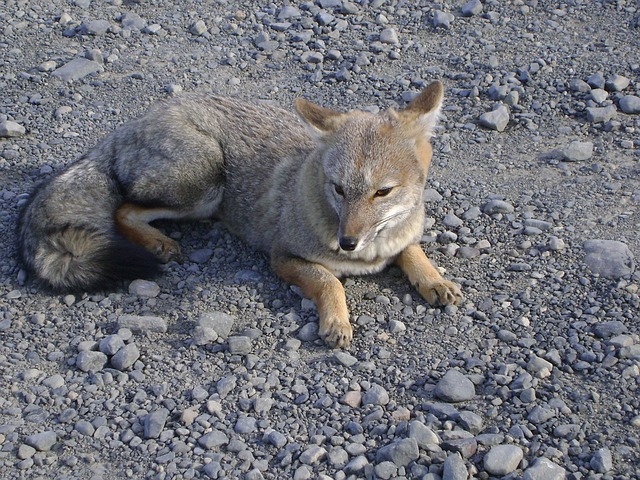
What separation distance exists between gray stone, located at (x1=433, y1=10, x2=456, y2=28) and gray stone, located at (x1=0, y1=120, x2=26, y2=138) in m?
4.66

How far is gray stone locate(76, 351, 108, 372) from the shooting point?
17.0 feet

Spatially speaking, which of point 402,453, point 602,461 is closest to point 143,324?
point 402,453

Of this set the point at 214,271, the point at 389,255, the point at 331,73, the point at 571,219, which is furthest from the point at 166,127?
the point at 571,219

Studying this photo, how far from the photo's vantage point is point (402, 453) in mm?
4355

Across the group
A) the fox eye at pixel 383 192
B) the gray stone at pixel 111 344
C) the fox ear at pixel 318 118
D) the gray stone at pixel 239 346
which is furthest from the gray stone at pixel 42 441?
the fox ear at pixel 318 118

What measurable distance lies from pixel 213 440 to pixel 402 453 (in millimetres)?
1021

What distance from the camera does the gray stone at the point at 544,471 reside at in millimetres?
4145

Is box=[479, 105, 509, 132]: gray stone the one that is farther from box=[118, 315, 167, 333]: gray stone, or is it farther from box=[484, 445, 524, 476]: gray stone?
box=[484, 445, 524, 476]: gray stone

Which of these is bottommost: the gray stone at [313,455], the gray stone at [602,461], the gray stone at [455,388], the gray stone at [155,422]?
the gray stone at [155,422]

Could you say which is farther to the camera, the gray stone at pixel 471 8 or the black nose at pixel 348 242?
the gray stone at pixel 471 8

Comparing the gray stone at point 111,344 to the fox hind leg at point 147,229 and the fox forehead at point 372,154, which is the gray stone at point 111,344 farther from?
the fox forehead at point 372,154

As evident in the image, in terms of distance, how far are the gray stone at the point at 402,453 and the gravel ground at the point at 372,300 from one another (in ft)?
0.07

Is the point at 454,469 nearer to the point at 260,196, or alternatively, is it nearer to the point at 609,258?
the point at 609,258

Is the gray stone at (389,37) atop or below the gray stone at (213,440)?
atop
